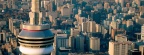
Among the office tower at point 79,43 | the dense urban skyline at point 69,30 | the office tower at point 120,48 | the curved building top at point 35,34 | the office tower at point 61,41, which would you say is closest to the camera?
the curved building top at point 35,34

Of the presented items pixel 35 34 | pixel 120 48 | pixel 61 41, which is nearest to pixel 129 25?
pixel 61 41

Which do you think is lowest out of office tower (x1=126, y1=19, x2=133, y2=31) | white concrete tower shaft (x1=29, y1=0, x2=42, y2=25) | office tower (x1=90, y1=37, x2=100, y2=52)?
office tower (x1=90, y1=37, x2=100, y2=52)

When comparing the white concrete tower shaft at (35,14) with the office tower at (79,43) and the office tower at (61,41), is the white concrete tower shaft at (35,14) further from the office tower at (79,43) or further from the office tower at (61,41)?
the office tower at (79,43)

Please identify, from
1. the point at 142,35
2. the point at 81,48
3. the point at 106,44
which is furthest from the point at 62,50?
the point at 142,35

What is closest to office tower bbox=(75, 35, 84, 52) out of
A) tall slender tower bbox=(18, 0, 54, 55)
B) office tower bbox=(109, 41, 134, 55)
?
office tower bbox=(109, 41, 134, 55)

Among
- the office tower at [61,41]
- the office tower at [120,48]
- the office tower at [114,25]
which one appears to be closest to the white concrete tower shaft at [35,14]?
the office tower at [120,48]

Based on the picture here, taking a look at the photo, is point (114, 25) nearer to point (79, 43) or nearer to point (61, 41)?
point (79, 43)

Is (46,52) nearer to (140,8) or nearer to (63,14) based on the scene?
(63,14)

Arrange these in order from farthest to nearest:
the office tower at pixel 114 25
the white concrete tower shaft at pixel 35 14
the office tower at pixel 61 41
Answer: the office tower at pixel 114 25 → the office tower at pixel 61 41 → the white concrete tower shaft at pixel 35 14

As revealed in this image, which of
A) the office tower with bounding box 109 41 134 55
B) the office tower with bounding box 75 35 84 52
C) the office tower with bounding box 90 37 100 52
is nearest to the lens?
the office tower with bounding box 109 41 134 55

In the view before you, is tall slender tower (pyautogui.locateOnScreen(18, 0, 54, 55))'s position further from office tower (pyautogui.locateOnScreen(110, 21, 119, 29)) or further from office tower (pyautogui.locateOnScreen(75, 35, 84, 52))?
office tower (pyautogui.locateOnScreen(110, 21, 119, 29))

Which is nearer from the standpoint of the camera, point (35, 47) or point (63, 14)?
point (35, 47)
